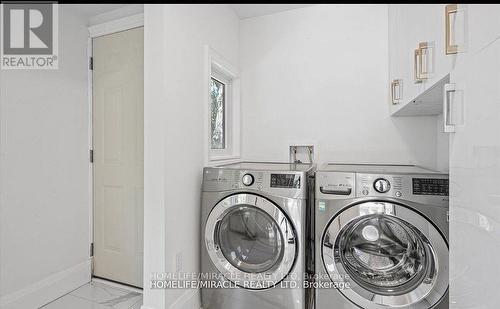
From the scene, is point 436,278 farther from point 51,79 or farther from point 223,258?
point 51,79

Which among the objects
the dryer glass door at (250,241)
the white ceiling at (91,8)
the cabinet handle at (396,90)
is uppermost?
the white ceiling at (91,8)

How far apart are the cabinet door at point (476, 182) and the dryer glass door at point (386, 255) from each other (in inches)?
26.0

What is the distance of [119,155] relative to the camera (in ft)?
7.49

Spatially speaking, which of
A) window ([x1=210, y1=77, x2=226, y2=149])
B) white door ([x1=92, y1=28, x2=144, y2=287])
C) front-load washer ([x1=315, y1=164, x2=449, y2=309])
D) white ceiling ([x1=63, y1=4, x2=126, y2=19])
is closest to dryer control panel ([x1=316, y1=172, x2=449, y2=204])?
front-load washer ([x1=315, y1=164, x2=449, y2=309])

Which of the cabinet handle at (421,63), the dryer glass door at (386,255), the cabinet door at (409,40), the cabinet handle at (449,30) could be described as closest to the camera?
the cabinet handle at (449,30)

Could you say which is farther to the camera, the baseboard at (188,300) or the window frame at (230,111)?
the window frame at (230,111)

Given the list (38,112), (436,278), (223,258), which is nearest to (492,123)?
(436,278)

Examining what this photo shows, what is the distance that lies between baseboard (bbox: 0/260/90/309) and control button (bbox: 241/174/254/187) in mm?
1717

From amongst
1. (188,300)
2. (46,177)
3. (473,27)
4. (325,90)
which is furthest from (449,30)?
(46,177)

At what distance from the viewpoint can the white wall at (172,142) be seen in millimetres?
1568

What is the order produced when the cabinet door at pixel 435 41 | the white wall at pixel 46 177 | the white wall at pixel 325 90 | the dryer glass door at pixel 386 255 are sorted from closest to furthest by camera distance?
the cabinet door at pixel 435 41, the dryer glass door at pixel 386 255, the white wall at pixel 46 177, the white wall at pixel 325 90

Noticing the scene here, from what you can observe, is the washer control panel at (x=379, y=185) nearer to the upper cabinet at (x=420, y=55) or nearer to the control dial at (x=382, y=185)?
the control dial at (x=382, y=185)

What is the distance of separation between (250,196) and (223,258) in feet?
1.62

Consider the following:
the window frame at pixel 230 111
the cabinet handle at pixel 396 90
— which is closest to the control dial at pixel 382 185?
the cabinet handle at pixel 396 90
